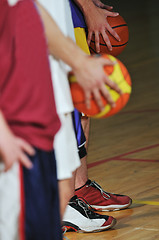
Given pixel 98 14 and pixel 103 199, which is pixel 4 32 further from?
pixel 103 199

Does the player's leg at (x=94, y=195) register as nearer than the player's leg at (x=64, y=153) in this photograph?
No

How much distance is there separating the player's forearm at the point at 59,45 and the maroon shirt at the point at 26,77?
0.31 ft

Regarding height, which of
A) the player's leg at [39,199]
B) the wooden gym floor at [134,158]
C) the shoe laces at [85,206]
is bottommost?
the wooden gym floor at [134,158]

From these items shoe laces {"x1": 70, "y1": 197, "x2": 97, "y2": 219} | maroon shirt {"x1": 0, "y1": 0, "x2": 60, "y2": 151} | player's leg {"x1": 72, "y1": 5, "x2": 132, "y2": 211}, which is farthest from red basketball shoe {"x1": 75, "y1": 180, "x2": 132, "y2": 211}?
maroon shirt {"x1": 0, "y1": 0, "x2": 60, "y2": 151}

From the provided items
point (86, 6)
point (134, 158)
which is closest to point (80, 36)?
point (86, 6)

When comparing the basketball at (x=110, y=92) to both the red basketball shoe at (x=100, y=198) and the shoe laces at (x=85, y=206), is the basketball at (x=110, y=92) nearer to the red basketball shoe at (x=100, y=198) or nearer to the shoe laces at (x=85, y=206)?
the shoe laces at (x=85, y=206)

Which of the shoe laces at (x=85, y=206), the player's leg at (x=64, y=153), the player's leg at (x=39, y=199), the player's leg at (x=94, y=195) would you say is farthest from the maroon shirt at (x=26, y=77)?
the player's leg at (x=94, y=195)

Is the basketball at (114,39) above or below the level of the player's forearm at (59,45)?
below

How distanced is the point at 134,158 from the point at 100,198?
0.95 m

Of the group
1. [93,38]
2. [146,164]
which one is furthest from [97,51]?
[146,164]

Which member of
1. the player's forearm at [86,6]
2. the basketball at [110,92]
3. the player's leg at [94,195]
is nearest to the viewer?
the basketball at [110,92]

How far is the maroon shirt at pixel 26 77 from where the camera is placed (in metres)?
1.26

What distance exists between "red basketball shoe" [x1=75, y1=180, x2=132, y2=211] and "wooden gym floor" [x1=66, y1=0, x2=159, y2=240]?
40mm

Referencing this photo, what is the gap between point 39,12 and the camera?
4.67 feet
